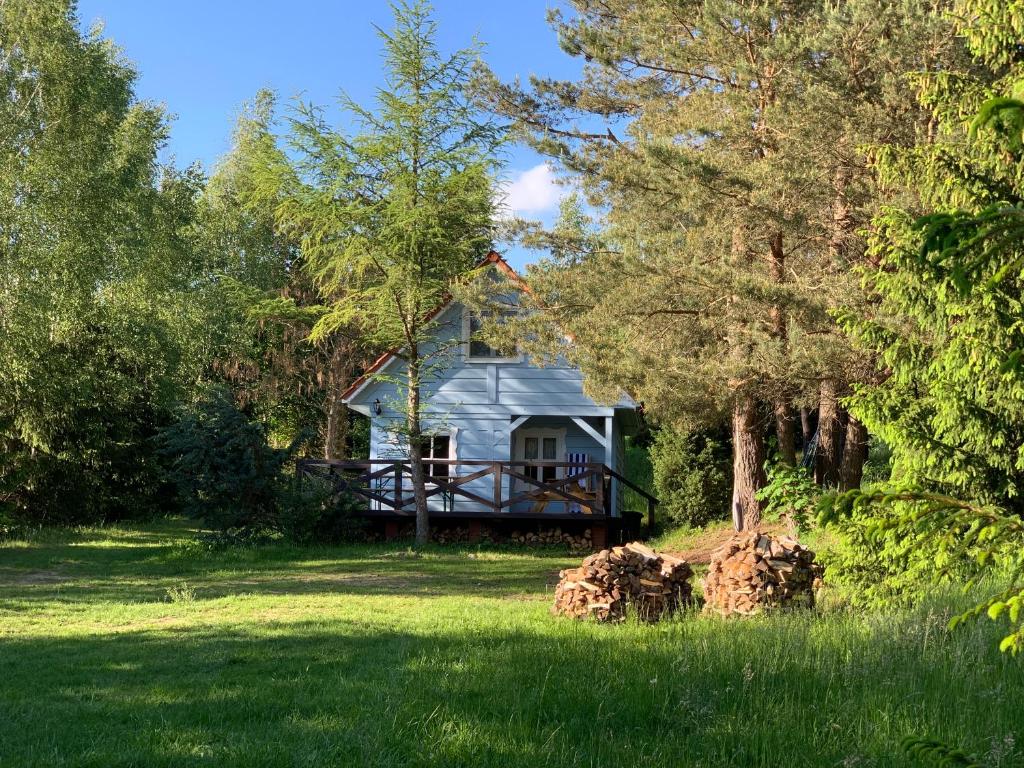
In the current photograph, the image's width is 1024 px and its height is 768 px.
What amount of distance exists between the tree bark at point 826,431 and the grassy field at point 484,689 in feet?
22.8

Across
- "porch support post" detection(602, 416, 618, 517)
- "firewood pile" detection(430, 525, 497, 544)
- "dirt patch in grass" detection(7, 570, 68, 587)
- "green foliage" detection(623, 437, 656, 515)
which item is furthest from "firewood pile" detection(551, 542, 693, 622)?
"green foliage" detection(623, 437, 656, 515)

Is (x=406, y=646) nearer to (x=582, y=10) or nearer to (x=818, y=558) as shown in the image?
(x=818, y=558)

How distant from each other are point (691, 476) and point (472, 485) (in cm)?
513

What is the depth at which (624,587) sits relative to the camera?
9.65m

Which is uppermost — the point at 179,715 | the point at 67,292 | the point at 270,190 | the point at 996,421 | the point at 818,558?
the point at 270,190

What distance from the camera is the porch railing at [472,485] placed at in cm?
2042

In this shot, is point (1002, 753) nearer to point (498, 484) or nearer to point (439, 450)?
point (498, 484)

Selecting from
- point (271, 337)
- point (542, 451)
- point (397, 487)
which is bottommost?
point (397, 487)

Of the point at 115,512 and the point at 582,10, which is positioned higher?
the point at 582,10

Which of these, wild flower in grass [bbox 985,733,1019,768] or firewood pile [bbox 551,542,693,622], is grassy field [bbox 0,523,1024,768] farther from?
firewood pile [bbox 551,542,693,622]

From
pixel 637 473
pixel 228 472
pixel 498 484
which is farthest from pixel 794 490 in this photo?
pixel 637 473

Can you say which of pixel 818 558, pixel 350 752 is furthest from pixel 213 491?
pixel 350 752

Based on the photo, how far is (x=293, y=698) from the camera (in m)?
6.05

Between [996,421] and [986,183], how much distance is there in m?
1.90
